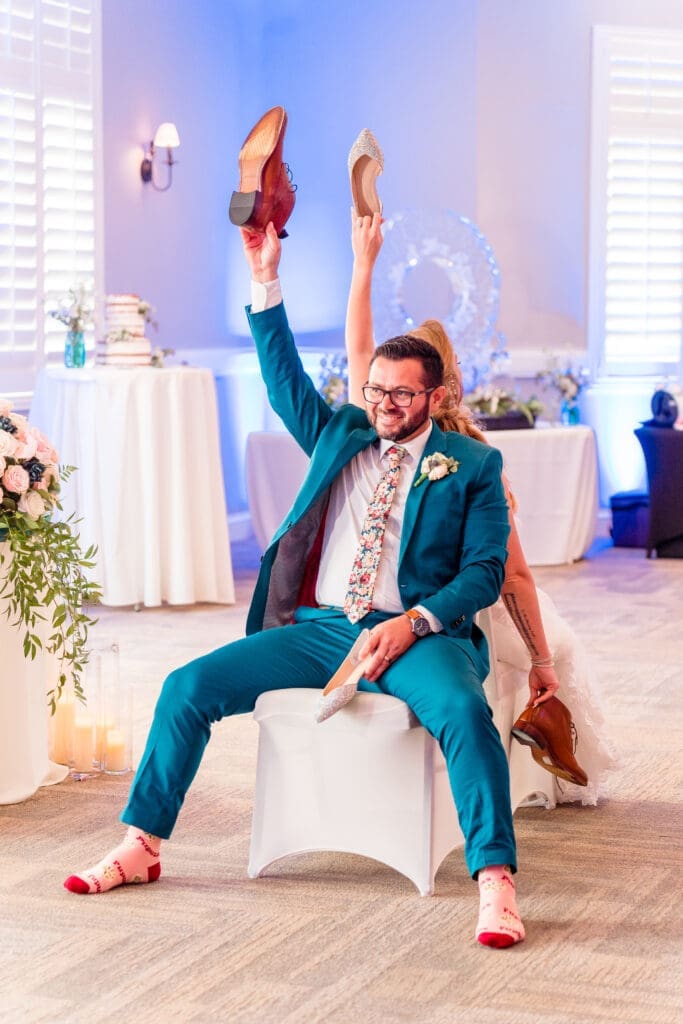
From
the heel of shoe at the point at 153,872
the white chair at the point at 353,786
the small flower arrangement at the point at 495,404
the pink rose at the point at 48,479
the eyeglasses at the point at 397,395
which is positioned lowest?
the heel of shoe at the point at 153,872

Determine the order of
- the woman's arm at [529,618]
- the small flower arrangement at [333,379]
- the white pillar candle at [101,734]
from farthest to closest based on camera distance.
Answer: the small flower arrangement at [333,379], the white pillar candle at [101,734], the woman's arm at [529,618]

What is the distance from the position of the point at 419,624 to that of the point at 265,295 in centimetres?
80

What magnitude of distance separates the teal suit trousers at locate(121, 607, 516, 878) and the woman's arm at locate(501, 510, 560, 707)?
155 millimetres

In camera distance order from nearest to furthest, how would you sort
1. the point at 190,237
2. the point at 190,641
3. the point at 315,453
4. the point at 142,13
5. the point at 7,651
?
the point at 315,453
the point at 7,651
the point at 190,641
the point at 142,13
the point at 190,237

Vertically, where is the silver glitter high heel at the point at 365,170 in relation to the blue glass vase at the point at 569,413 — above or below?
above

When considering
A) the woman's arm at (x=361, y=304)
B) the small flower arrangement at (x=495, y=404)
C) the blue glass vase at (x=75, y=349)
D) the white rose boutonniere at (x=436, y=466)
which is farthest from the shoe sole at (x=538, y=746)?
the small flower arrangement at (x=495, y=404)

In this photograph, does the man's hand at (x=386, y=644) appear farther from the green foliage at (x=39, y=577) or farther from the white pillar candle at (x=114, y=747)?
the white pillar candle at (x=114, y=747)

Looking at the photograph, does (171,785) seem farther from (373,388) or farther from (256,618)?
(373,388)

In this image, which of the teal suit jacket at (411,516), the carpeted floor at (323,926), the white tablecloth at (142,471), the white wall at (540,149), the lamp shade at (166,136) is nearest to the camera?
the carpeted floor at (323,926)

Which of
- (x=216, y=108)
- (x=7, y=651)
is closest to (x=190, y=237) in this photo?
(x=216, y=108)

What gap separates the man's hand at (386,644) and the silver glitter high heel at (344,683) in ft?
0.05

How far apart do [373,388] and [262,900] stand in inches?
43.1

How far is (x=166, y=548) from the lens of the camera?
259 inches

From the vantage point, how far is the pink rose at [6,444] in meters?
3.70
